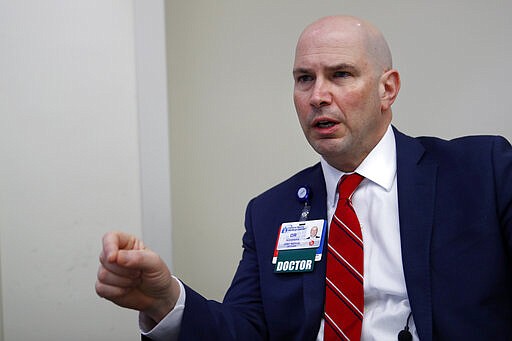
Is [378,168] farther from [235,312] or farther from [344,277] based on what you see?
[235,312]

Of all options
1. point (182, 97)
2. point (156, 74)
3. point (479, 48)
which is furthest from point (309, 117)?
point (479, 48)

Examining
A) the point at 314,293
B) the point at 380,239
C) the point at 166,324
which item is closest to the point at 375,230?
the point at 380,239

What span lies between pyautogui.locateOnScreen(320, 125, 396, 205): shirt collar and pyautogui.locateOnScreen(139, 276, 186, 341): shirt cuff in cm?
58

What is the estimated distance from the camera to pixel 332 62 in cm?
183

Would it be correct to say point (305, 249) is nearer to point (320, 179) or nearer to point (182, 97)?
point (320, 179)

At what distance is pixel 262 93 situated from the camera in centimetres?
296

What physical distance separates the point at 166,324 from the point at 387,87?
956mm

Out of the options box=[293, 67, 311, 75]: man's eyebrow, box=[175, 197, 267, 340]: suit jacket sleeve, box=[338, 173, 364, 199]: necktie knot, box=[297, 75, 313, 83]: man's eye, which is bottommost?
box=[175, 197, 267, 340]: suit jacket sleeve

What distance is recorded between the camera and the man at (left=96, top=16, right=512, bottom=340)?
1.63 meters

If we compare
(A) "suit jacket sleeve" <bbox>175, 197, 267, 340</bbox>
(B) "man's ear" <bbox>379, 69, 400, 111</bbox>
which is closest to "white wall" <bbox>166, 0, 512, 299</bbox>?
(A) "suit jacket sleeve" <bbox>175, 197, 267, 340</bbox>

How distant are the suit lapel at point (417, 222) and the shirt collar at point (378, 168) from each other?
1.5 inches

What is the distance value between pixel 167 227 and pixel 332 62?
1.11 meters

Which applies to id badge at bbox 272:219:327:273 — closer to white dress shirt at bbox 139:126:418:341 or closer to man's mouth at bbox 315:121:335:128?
white dress shirt at bbox 139:126:418:341

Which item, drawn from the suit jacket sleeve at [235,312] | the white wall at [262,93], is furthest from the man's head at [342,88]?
the white wall at [262,93]
